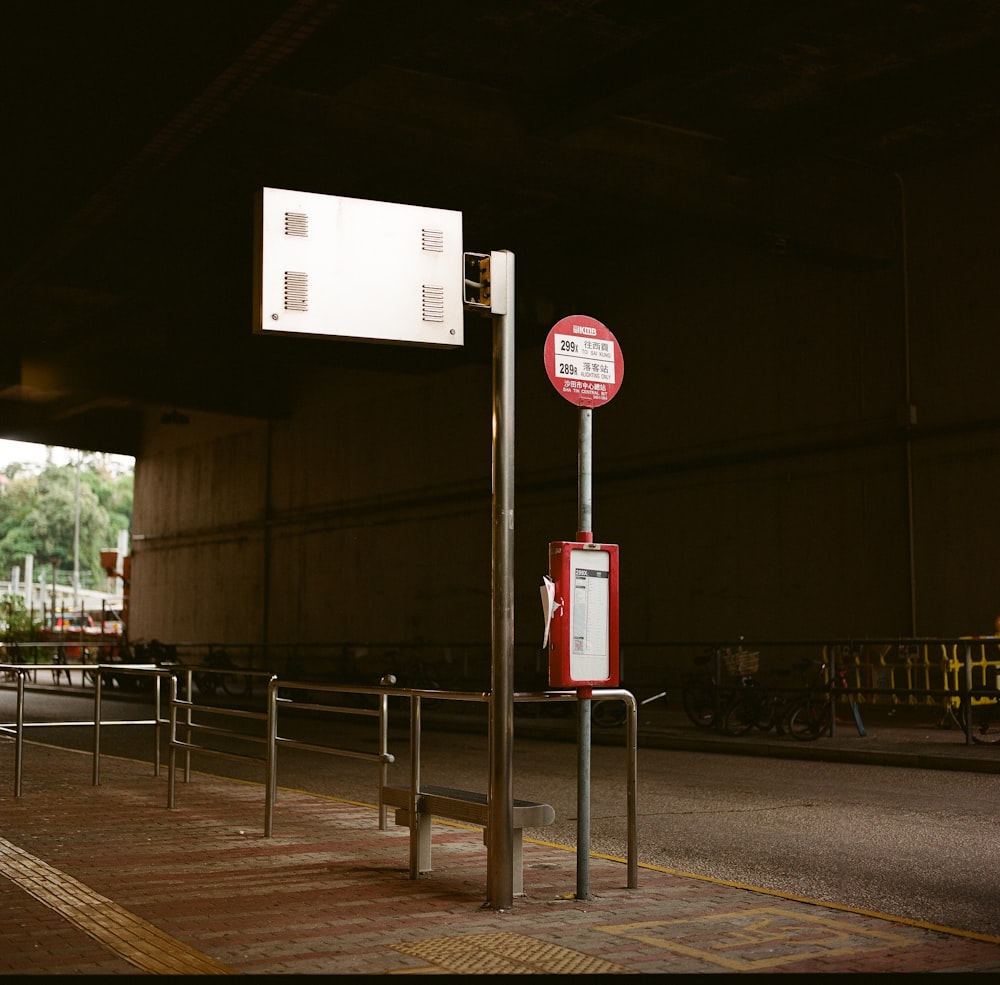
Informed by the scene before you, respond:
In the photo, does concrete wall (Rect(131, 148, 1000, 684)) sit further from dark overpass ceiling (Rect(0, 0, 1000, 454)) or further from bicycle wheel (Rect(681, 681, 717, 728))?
bicycle wheel (Rect(681, 681, 717, 728))

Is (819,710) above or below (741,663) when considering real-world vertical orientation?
below

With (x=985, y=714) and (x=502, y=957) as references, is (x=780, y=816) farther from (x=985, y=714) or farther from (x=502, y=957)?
(x=985, y=714)

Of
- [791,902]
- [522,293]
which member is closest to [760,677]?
[522,293]

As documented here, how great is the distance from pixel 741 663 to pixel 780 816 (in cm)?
882

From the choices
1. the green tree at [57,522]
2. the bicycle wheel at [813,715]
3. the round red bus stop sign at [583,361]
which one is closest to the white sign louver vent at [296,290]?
the round red bus stop sign at [583,361]

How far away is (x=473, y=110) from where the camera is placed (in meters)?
17.2

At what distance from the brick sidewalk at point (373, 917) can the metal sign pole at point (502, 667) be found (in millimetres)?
217

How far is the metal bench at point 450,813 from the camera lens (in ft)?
19.9

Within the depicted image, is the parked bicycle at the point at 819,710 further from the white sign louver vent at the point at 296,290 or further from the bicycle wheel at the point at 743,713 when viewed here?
the white sign louver vent at the point at 296,290

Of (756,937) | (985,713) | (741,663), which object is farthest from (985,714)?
(756,937)

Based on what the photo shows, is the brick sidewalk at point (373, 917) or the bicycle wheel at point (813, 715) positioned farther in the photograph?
the bicycle wheel at point (813, 715)

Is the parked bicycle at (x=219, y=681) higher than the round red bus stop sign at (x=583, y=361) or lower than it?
lower

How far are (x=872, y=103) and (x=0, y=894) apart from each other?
1544 cm

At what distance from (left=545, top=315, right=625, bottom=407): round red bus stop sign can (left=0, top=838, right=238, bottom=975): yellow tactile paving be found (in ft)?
10.2
